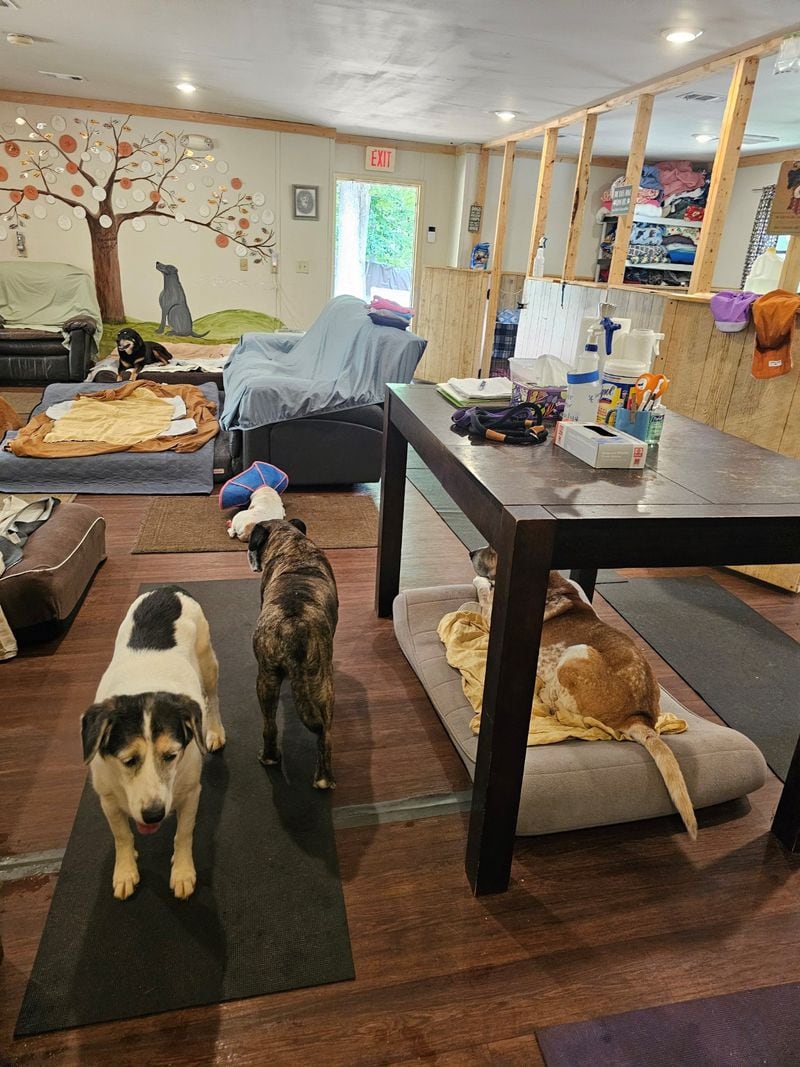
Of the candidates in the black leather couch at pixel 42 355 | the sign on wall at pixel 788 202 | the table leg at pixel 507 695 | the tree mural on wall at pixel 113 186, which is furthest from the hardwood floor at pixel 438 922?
the tree mural on wall at pixel 113 186

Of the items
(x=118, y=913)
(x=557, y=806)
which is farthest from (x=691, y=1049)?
(x=118, y=913)

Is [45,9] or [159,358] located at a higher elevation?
[45,9]

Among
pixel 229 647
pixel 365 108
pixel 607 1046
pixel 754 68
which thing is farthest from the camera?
pixel 365 108

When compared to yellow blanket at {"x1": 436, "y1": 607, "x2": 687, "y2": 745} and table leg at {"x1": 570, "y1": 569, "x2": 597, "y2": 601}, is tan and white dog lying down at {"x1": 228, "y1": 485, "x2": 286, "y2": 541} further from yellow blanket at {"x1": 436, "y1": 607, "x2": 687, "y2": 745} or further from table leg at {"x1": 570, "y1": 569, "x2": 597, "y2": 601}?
table leg at {"x1": 570, "y1": 569, "x2": 597, "y2": 601}

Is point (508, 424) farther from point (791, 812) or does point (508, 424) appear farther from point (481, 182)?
point (481, 182)

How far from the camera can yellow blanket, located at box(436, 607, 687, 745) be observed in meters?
1.91

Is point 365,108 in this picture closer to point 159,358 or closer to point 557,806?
point 159,358

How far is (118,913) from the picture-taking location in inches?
61.9

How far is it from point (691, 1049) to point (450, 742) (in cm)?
100

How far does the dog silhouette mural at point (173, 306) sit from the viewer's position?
25.7 ft

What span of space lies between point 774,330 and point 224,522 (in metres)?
2.92

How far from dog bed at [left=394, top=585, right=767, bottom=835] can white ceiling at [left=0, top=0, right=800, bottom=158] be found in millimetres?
3348

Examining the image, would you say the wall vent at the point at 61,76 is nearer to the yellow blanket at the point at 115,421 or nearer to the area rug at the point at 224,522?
the yellow blanket at the point at 115,421

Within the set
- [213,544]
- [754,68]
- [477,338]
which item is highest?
[754,68]
